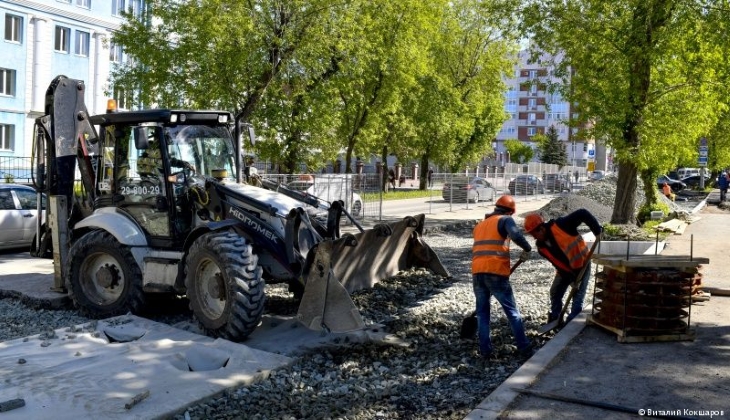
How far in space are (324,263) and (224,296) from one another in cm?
122

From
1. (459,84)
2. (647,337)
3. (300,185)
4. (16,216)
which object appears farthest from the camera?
(459,84)

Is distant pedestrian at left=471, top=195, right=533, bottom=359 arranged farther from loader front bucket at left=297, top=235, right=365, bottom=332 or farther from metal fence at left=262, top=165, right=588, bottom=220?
metal fence at left=262, top=165, right=588, bottom=220

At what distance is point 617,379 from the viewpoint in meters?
6.21

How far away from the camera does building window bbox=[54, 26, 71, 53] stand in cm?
4338

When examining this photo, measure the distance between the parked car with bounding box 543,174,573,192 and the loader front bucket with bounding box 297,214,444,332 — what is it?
37330 mm

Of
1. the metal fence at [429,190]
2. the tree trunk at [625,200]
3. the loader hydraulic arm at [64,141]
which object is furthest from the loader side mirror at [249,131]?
the tree trunk at [625,200]

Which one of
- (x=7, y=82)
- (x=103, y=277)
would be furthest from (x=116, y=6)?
(x=103, y=277)

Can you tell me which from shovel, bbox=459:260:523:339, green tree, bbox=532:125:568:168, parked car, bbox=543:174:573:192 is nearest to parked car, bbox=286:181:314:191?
shovel, bbox=459:260:523:339

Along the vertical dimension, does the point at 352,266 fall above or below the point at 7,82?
below

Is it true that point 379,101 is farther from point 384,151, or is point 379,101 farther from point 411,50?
point 384,151

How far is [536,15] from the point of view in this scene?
1828 cm

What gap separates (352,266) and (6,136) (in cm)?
3844

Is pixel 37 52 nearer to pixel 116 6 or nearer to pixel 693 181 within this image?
pixel 116 6

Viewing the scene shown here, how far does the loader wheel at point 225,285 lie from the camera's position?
7.47 meters
